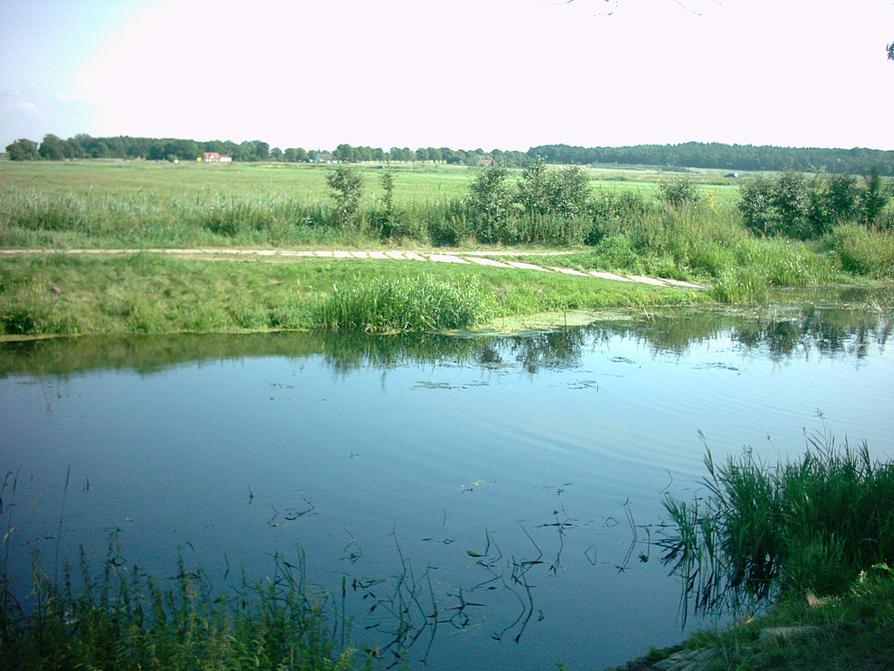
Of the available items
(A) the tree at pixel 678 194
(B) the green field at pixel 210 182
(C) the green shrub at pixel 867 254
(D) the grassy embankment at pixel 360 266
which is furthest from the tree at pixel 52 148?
(C) the green shrub at pixel 867 254

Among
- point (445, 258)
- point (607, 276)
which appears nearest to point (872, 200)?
point (607, 276)

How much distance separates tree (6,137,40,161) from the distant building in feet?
185

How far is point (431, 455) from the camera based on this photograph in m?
9.05

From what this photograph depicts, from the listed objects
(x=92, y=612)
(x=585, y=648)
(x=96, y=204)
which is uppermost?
(x=96, y=204)

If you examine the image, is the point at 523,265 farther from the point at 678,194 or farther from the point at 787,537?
the point at 787,537

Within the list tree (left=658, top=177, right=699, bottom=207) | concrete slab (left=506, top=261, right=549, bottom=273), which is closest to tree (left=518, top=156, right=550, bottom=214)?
tree (left=658, top=177, right=699, bottom=207)

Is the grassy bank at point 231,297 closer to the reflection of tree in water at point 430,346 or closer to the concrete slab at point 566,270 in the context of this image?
the reflection of tree in water at point 430,346

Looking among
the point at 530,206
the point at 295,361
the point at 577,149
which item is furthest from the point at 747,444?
the point at 577,149

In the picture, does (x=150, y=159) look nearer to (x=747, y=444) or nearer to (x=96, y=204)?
(x=96, y=204)

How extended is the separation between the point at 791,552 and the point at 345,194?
21144 millimetres

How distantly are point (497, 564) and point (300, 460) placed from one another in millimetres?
3056

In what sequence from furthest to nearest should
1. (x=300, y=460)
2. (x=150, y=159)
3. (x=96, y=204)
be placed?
(x=150, y=159) < (x=96, y=204) < (x=300, y=460)

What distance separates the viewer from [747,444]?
946 centimetres

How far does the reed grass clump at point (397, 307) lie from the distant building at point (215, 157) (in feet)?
269
